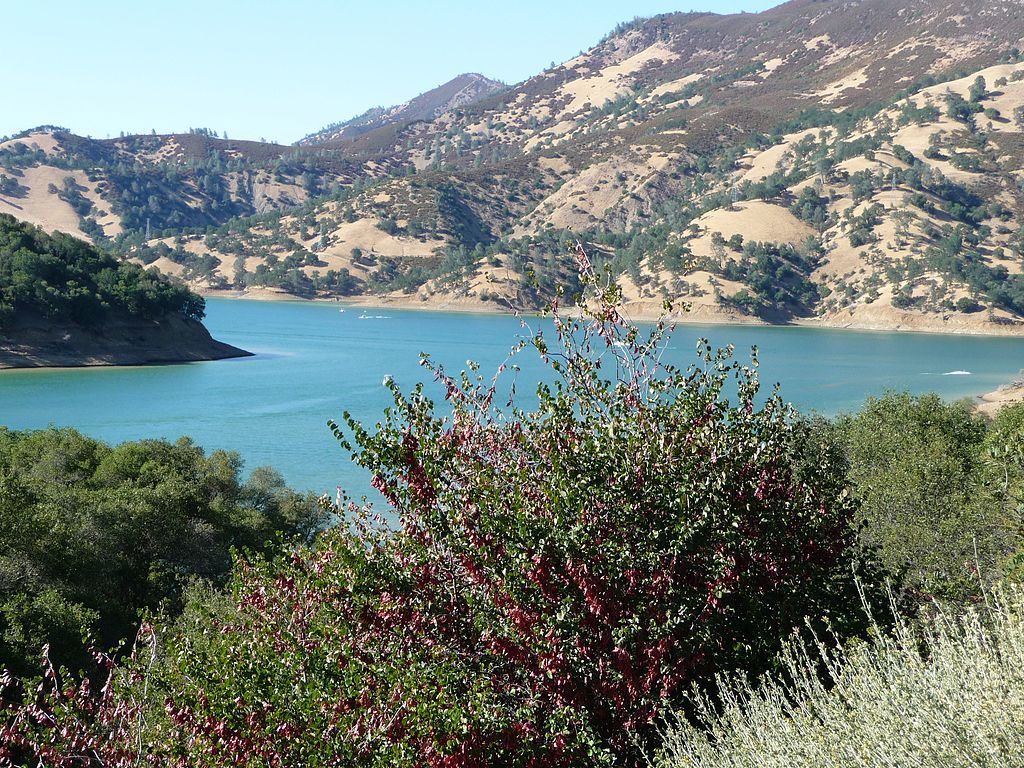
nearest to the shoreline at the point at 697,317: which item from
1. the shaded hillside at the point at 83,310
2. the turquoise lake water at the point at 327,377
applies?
the turquoise lake water at the point at 327,377

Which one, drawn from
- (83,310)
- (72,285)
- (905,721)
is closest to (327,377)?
(83,310)

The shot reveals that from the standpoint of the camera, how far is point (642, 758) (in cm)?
769

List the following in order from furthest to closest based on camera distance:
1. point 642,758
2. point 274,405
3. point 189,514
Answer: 1. point 274,405
2. point 189,514
3. point 642,758

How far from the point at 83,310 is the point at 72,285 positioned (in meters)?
2.12

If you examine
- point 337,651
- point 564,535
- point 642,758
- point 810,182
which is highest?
point 810,182

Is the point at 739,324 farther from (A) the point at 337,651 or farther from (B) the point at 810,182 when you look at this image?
(A) the point at 337,651

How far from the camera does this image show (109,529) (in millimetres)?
23344

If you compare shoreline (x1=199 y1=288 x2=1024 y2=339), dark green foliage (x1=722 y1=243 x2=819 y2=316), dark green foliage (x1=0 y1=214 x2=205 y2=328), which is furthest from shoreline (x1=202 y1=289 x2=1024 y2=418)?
dark green foliage (x1=0 y1=214 x2=205 y2=328)

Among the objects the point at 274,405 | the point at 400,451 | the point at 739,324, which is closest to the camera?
the point at 400,451

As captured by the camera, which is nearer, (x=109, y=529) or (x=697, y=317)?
(x=109, y=529)

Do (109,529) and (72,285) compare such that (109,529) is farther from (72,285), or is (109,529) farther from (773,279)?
(773,279)

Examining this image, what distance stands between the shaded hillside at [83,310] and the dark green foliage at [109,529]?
45440mm

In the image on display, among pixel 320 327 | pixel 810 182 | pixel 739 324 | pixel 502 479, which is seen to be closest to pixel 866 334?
pixel 739 324

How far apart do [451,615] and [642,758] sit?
187 centimetres
